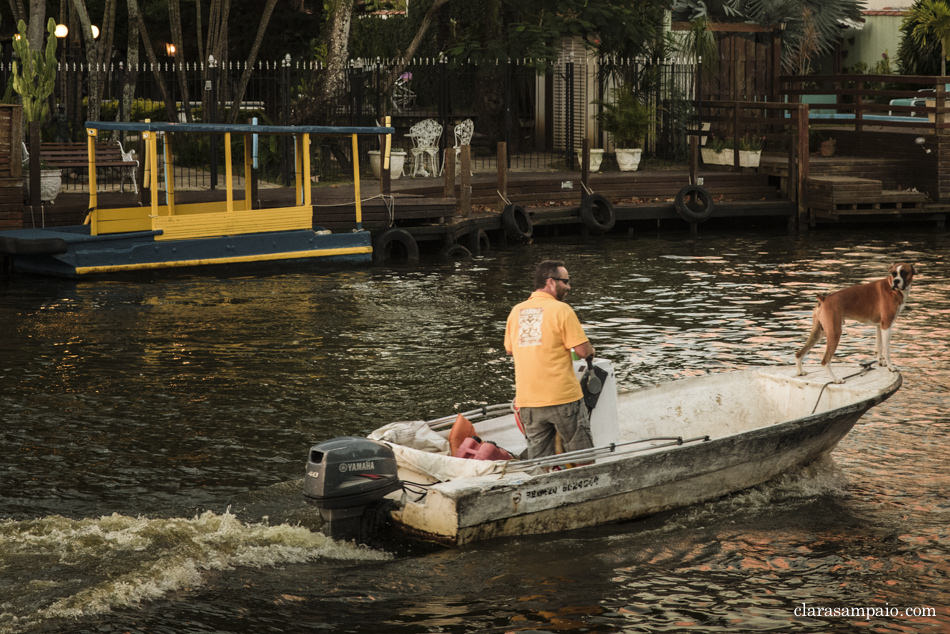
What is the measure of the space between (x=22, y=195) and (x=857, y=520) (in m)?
15.6

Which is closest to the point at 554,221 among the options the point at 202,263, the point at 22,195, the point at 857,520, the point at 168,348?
the point at 202,263

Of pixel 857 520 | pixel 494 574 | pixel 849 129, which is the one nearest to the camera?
pixel 494 574

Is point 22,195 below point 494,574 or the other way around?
the other way around

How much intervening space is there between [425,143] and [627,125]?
4.38m

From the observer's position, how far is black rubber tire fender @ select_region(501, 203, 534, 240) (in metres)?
23.6

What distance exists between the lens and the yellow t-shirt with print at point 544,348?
8547mm

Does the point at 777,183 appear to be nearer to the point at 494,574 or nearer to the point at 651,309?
the point at 651,309

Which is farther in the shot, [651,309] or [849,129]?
[849,129]

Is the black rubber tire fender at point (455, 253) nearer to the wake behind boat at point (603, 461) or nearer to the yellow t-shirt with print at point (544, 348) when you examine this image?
the wake behind boat at point (603, 461)

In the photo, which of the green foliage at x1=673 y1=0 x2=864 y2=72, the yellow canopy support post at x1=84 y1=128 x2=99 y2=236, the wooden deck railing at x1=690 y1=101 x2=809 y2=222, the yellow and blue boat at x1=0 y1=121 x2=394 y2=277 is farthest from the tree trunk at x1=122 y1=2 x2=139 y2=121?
the green foliage at x1=673 y1=0 x2=864 y2=72

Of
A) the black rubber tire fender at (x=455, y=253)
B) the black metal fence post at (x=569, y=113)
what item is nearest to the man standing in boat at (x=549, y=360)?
the black rubber tire fender at (x=455, y=253)

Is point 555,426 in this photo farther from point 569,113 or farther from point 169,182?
point 569,113

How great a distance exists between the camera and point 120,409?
12250 millimetres

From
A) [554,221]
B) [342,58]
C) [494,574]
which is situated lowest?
[494,574]
